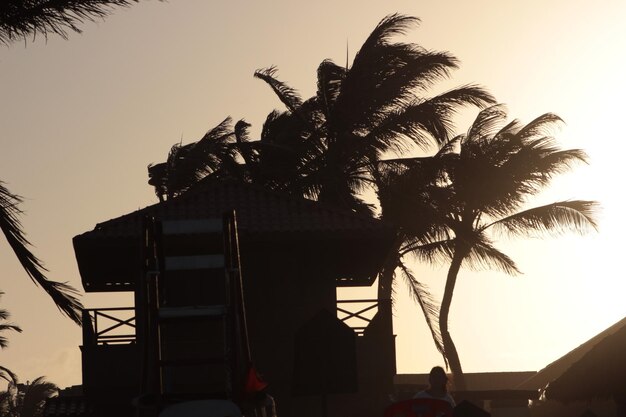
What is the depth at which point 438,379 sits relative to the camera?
476 inches

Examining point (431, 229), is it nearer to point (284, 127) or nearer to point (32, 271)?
point (284, 127)

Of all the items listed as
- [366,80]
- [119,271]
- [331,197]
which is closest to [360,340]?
[119,271]

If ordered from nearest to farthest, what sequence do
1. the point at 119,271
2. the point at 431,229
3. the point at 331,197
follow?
the point at 119,271, the point at 331,197, the point at 431,229

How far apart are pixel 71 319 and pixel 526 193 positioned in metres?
26.5

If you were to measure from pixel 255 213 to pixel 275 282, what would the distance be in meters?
1.43

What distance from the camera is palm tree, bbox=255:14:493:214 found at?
32875mm

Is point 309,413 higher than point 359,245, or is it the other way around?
point 359,245

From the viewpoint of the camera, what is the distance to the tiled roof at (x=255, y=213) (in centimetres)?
2367

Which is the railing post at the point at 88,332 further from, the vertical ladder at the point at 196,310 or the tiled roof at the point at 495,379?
the tiled roof at the point at 495,379

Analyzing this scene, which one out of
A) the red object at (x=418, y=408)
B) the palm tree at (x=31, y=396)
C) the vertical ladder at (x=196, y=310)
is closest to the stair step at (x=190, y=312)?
the vertical ladder at (x=196, y=310)

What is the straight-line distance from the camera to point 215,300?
2430 centimetres

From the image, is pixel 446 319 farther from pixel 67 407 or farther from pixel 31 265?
pixel 31 265

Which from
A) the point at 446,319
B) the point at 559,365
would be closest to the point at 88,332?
the point at 446,319

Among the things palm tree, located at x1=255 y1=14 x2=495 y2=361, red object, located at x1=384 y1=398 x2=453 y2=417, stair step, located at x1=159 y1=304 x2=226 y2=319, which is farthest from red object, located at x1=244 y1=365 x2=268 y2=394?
palm tree, located at x1=255 y1=14 x2=495 y2=361
